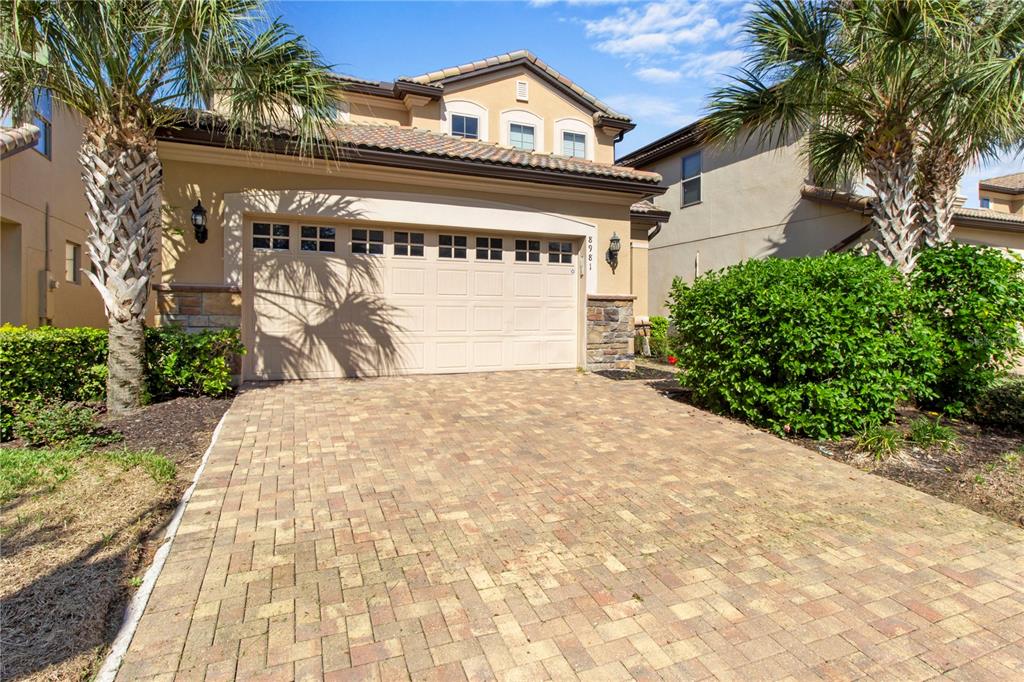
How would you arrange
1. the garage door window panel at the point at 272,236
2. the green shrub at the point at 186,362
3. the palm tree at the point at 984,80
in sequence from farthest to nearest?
the garage door window panel at the point at 272,236, the green shrub at the point at 186,362, the palm tree at the point at 984,80

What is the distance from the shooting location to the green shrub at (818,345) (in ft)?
19.5

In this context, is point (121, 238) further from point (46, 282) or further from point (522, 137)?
point (522, 137)

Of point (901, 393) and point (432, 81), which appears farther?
point (432, 81)

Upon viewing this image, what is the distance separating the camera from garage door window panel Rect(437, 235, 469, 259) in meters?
10.1

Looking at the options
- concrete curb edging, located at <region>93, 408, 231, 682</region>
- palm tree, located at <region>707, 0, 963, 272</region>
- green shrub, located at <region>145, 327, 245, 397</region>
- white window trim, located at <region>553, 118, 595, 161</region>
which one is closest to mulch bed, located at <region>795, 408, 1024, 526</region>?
palm tree, located at <region>707, 0, 963, 272</region>

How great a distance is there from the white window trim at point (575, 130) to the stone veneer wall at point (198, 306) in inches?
399

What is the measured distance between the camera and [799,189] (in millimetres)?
13938

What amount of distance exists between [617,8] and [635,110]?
693cm

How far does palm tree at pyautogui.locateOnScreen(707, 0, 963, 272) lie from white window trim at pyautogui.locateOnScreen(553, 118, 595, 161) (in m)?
7.03

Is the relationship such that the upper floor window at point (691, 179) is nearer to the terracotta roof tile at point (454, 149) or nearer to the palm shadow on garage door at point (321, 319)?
the terracotta roof tile at point (454, 149)

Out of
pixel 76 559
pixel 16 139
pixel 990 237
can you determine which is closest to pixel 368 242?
pixel 16 139

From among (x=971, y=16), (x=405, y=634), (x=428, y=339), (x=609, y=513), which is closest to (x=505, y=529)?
(x=609, y=513)

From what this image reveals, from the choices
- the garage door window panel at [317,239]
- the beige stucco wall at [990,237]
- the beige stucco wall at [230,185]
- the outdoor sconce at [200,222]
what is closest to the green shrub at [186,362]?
the beige stucco wall at [230,185]

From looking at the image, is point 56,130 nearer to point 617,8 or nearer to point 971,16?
point 617,8
